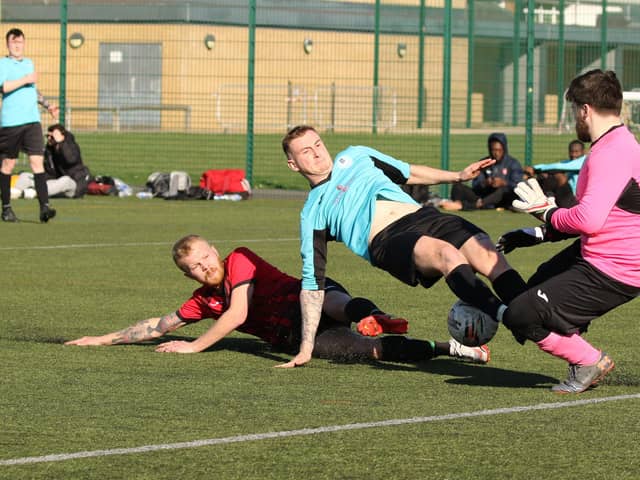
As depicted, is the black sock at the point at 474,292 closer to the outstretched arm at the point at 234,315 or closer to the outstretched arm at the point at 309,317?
the outstretched arm at the point at 309,317

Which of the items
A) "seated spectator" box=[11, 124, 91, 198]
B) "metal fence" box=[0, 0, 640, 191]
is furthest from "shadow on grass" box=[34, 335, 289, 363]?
"metal fence" box=[0, 0, 640, 191]

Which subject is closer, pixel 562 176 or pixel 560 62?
pixel 562 176

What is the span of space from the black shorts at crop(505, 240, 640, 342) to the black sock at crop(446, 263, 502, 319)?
0.16m

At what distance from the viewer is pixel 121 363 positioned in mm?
7746

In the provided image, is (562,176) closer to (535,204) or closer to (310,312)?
(310,312)

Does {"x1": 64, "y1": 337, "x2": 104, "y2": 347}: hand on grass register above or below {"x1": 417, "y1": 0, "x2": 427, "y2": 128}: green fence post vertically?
below

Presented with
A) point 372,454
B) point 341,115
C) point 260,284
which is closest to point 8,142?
point 260,284

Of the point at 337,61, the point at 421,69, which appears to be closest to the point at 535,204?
the point at 421,69

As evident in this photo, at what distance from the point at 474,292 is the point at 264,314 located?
1614 mm

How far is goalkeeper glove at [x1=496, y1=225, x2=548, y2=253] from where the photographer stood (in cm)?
710

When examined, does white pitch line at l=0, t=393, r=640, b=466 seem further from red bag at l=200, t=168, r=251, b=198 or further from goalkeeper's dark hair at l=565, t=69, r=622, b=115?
red bag at l=200, t=168, r=251, b=198

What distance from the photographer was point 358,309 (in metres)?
7.74

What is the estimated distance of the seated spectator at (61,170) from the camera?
71.9ft

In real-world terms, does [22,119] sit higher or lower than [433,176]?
higher
